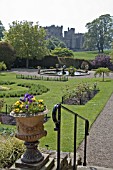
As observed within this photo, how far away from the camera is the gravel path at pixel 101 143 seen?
25.2ft

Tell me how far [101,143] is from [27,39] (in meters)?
35.4

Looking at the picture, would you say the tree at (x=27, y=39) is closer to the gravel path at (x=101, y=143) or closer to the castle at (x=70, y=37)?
the gravel path at (x=101, y=143)

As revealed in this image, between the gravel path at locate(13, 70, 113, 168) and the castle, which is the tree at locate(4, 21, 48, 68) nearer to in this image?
the gravel path at locate(13, 70, 113, 168)

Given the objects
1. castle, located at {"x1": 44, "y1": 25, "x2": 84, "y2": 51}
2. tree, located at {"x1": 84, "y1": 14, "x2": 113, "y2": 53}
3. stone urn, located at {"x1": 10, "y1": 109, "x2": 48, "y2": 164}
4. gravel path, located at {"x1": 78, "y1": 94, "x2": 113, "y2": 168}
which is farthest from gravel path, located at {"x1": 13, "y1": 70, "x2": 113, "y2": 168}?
castle, located at {"x1": 44, "y1": 25, "x2": 84, "y2": 51}

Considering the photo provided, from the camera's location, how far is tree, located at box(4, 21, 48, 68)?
42.5 metres

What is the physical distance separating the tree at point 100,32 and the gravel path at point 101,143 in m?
65.9

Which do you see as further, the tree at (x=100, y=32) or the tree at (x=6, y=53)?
the tree at (x=100, y=32)

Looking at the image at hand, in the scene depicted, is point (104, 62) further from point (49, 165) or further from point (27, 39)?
point (49, 165)

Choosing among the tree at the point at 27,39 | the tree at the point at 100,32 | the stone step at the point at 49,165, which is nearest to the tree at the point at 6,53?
the tree at the point at 27,39

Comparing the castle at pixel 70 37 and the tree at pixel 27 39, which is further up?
the castle at pixel 70 37

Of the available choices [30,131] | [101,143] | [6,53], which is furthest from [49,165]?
[6,53]

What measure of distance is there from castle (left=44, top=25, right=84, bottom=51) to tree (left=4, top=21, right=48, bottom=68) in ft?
220

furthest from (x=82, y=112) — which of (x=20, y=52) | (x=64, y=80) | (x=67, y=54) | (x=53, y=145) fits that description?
(x=67, y=54)

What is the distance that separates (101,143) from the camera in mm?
9180
